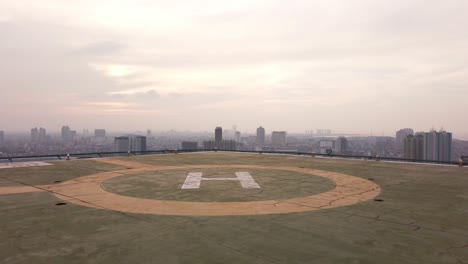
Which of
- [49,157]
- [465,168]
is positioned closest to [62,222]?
[49,157]

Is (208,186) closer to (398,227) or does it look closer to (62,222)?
(62,222)

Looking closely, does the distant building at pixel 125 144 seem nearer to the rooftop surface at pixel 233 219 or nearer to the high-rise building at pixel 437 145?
the rooftop surface at pixel 233 219

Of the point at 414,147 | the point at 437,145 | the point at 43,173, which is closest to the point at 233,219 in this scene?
the point at 43,173

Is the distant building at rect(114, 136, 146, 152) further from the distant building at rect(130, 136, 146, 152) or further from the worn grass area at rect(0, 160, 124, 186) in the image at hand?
the worn grass area at rect(0, 160, 124, 186)

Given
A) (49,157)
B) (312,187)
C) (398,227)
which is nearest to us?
(398,227)

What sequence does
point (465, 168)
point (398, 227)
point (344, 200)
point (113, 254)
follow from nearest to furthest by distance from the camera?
point (113, 254) < point (398, 227) < point (344, 200) < point (465, 168)

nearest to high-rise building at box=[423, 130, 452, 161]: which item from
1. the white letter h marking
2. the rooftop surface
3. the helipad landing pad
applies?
the rooftop surface

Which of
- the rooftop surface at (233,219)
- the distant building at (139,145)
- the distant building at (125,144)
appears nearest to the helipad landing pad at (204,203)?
the rooftop surface at (233,219)
